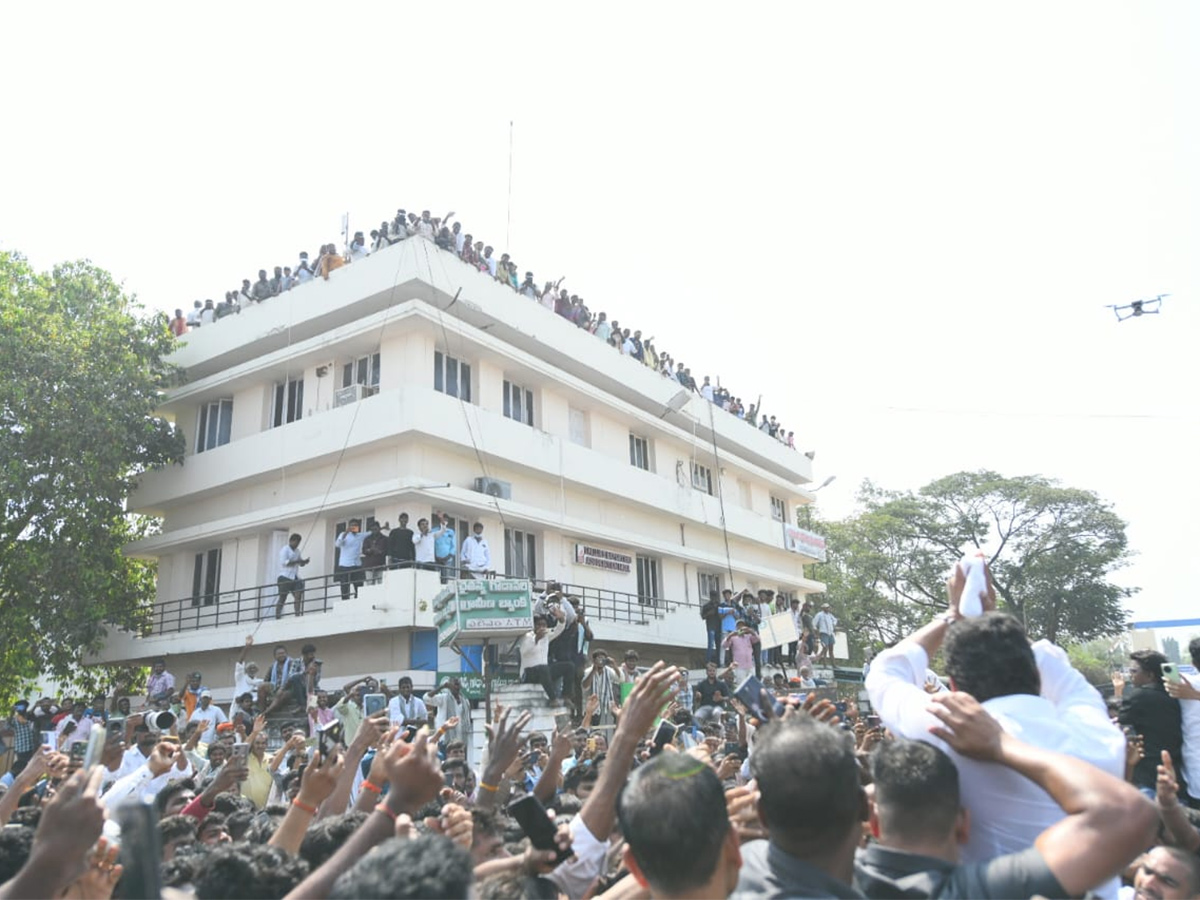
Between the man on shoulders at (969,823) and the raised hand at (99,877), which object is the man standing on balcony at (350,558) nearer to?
the raised hand at (99,877)

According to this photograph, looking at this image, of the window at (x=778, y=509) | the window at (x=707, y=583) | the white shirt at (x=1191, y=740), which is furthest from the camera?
the window at (x=778, y=509)

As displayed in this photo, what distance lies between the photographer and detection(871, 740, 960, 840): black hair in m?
2.15

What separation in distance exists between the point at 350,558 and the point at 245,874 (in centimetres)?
1569

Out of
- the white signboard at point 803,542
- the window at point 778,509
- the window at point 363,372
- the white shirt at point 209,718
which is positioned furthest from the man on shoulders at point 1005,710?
the window at point 778,509

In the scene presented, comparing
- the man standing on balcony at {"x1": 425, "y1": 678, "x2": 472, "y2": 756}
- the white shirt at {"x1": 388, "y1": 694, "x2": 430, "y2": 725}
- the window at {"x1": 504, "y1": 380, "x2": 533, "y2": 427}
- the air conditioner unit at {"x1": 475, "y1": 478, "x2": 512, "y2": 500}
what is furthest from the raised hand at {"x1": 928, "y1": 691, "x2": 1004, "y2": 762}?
the window at {"x1": 504, "y1": 380, "x2": 533, "y2": 427}

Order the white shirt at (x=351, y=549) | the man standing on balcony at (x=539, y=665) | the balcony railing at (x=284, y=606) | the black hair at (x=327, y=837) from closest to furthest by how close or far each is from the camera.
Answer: the black hair at (x=327, y=837) < the man standing on balcony at (x=539, y=665) < the white shirt at (x=351, y=549) < the balcony railing at (x=284, y=606)

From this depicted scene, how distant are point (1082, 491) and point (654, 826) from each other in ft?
135

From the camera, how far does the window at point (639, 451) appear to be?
87.4 feet

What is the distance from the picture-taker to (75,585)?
19.1 metres

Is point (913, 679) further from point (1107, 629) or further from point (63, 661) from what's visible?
point (1107, 629)

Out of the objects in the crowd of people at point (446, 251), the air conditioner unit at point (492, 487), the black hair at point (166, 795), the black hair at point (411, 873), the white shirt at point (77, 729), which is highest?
the crowd of people at point (446, 251)

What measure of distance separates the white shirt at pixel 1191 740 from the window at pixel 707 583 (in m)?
23.7

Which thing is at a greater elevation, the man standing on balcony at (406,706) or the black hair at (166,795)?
the man standing on balcony at (406,706)

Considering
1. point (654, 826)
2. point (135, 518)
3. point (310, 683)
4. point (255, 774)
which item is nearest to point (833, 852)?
point (654, 826)
